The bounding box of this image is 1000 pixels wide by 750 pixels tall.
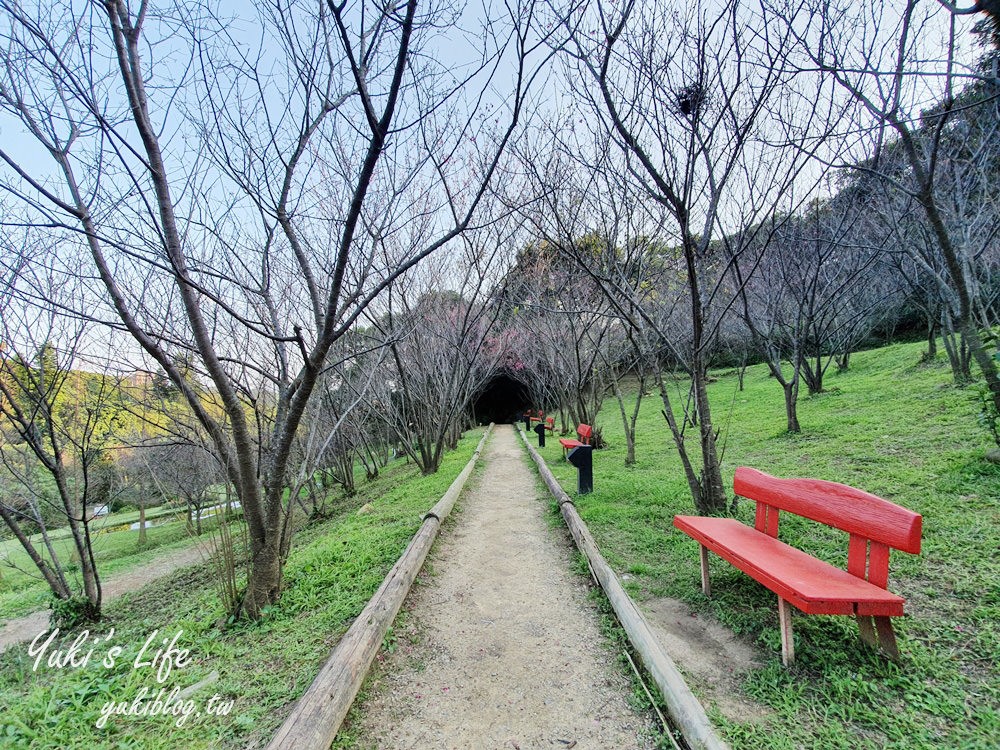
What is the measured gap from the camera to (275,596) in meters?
3.21

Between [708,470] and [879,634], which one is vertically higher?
[708,470]

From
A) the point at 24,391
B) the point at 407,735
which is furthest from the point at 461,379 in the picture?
the point at 407,735

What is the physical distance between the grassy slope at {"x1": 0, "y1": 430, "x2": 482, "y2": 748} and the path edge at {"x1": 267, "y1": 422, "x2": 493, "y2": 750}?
9.0 inches

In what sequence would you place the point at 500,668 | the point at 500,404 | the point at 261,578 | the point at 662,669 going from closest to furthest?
the point at 662,669, the point at 500,668, the point at 261,578, the point at 500,404

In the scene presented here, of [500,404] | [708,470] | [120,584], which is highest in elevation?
[500,404]

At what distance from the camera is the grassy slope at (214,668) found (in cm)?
203

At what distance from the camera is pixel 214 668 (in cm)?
253

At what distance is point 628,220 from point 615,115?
7.93 feet

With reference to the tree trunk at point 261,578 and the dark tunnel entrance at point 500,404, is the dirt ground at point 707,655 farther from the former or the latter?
the dark tunnel entrance at point 500,404

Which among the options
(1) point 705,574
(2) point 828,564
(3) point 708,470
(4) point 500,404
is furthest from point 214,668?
(4) point 500,404

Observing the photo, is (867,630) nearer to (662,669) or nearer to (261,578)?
(662,669)

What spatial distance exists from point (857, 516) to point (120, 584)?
10.3 metres

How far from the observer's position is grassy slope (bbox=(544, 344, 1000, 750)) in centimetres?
180

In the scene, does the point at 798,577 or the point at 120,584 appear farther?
the point at 120,584
